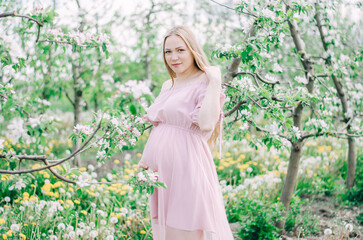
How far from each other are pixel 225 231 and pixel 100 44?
1519 millimetres

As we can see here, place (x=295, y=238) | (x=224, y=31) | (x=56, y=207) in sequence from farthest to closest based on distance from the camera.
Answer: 1. (x=224, y=31)
2. (x=295, y=238)
3. (x=56, y=207)

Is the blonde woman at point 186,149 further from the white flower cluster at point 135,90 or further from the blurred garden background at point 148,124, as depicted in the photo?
the white flower cluster at point 135,90

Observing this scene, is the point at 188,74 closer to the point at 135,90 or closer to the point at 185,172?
the point at 185,172

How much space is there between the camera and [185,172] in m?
2.23

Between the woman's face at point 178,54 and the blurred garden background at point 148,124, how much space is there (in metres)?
0.34

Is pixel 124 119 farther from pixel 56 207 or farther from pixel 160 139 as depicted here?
pixel 56 207

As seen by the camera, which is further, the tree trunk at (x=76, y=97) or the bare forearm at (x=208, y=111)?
the tree trunk at (x=76, y=97)

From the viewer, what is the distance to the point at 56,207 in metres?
3.19

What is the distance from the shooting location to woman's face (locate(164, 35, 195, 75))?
2.32 m

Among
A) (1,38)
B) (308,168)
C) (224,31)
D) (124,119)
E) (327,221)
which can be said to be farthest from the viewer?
(224,31)

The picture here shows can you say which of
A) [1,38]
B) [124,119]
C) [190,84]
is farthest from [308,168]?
[1,38]

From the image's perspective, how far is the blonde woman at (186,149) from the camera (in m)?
2.18

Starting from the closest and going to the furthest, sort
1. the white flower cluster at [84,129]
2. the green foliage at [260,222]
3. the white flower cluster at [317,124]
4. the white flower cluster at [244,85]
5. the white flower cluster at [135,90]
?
the white flower cluster at [135,90], the white flower cluster at [84,129], the white flower cluster at [244,85], the white flower cluster at [317,124], the green foliage at [260,222]

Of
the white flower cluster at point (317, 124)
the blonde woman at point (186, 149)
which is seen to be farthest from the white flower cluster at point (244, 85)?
the white flower cluster at point (317, 124)
